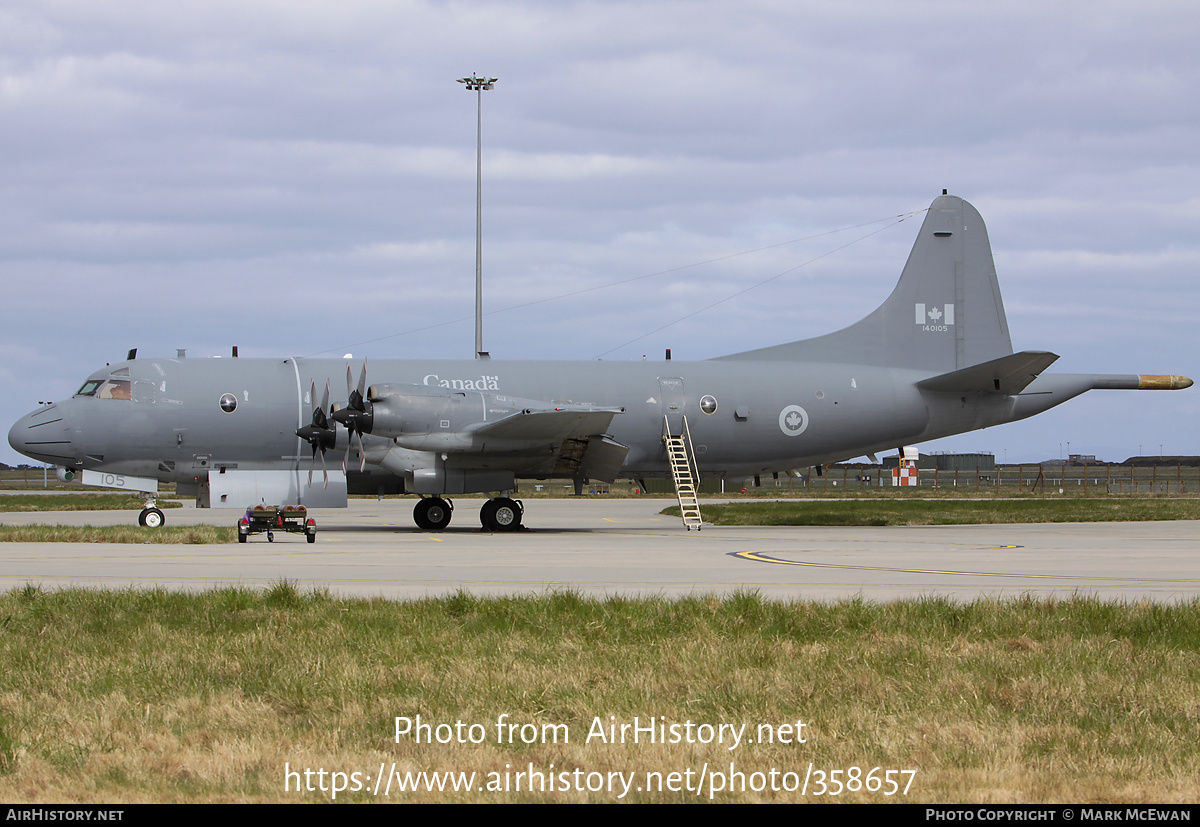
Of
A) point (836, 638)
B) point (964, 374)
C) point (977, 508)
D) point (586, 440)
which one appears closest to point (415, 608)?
point (836, 638)

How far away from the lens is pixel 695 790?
5688mm

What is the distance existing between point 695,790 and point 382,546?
17.3 meters

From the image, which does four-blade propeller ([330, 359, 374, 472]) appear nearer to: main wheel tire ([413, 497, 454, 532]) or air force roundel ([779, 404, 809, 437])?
main wheel tire ([413, 497, 454, 532])

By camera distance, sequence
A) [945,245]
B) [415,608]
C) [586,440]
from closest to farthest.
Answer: [415,608] < [586,440] < [945,245]

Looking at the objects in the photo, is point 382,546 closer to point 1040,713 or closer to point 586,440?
point 586,440

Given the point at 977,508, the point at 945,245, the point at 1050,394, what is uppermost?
the point at 945,245

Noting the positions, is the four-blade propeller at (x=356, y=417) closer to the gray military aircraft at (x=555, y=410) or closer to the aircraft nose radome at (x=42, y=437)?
the gray military aircraft at (x=555, y=410)

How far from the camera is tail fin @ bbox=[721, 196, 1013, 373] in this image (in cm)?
3362

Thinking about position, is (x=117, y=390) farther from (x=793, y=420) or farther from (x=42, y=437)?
(x=793, y=420)

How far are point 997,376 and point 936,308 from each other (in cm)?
329

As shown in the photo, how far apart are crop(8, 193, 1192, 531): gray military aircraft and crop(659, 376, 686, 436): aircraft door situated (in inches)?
1.5

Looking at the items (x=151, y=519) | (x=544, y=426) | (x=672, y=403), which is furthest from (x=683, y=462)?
(x=151, y=519)

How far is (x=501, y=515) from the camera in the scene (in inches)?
1125

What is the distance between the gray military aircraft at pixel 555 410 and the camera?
91.3ft
